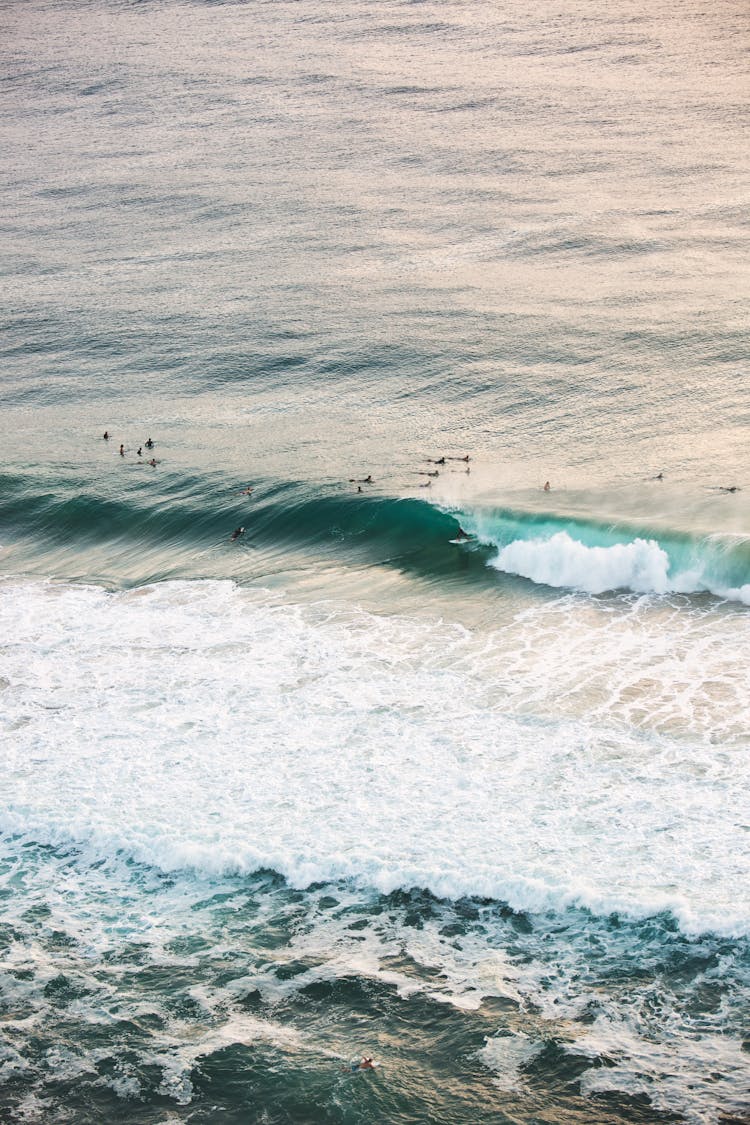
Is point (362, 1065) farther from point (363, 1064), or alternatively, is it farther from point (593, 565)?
point (593, 565)

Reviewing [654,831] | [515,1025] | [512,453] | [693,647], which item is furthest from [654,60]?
[515,1025]

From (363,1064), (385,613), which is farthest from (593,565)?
(363,1064)

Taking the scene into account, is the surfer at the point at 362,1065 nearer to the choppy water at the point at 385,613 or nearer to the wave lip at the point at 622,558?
the choppy water at the point at 385,613

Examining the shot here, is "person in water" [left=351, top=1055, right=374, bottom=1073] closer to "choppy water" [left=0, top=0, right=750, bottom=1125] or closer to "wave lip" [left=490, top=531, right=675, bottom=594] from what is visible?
"choppy water" [left=0, top=0, right=750, bottom=1125]

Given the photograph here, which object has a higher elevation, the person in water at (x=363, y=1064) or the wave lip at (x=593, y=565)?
the wave lip at (x=593, y=565)

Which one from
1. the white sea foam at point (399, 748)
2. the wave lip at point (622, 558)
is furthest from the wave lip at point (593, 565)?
the white sea foam at point (399, 748)

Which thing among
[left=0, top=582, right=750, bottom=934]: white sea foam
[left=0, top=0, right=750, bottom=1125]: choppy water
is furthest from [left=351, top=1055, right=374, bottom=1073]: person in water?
[left=0, top=582, right=750, bottom=934]: white sea foam
